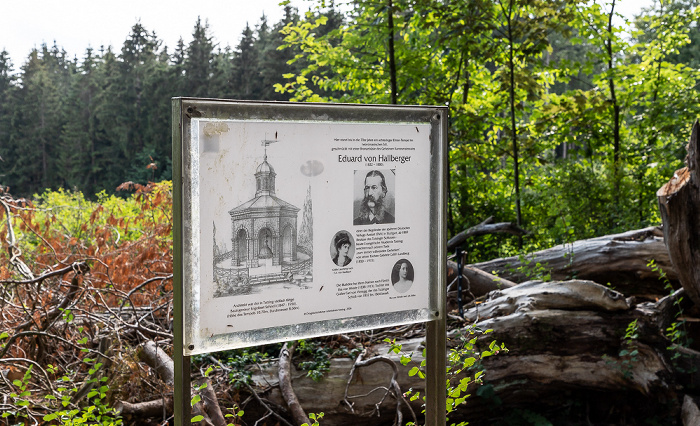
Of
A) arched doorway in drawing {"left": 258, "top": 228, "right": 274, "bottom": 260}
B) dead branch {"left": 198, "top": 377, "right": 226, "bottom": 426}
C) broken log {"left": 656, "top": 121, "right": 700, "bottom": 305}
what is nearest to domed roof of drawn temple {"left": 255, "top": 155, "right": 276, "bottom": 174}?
arched doorway in drawing {"left": 258, "top": 228, "right": 274, "bottom": 260}

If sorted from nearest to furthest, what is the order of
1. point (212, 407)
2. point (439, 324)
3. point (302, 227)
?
point (302, 227) < point (439, 324) < point (212, 407)

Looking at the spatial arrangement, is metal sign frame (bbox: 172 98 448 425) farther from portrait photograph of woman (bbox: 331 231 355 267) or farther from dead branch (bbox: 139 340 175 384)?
dead branch (bbox: 139 340 175 384)

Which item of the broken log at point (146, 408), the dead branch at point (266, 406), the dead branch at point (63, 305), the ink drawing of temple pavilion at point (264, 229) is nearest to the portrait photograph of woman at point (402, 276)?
the ink drawing of temple pavilion at point (264, 229)

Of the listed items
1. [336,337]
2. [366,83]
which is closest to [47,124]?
[366,83]

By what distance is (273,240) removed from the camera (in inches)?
82.5

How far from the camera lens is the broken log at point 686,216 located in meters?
3.62

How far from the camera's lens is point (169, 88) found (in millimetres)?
37250

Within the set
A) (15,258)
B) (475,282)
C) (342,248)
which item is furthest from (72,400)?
(475,282)

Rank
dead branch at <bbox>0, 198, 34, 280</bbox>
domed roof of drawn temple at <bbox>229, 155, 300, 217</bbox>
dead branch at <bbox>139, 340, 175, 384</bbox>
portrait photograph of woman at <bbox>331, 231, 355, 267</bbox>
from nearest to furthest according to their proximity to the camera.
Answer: domed roof of drawn temple at <bbox>229, 155, 300, 217</bbox>
portrait photograph of woman at <bbox>331, 231, 355, 267</bbox>
dead branch at <bbox>139, 340, 175, 384</bbox>
dead branch at <bbox>0, 198, 34, 280</bbox>

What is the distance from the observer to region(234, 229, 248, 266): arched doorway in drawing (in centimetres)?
203

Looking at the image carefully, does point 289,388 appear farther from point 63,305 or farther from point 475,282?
point 475,282

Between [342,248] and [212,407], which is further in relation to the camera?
[212,407]

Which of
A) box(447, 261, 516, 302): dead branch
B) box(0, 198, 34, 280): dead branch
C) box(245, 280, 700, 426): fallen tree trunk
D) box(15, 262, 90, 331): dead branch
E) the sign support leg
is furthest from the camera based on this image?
box(447, 261, 516, 302): dead branch

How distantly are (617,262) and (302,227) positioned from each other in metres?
4.03
